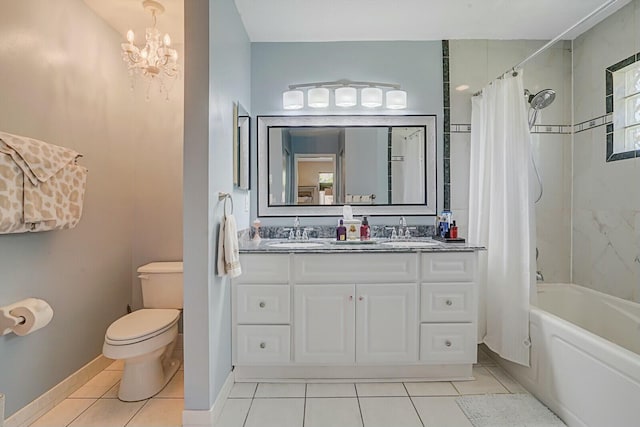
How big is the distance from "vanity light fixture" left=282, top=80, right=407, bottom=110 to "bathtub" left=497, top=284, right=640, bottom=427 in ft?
5.91

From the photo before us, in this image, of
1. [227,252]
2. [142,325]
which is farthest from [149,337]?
[227,252]

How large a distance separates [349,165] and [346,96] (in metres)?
0.55

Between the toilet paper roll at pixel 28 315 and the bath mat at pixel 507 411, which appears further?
the bath mat at pixel 507 411

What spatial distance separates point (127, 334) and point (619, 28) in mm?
3704

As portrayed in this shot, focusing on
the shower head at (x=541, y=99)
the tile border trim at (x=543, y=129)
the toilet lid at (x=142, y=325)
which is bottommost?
the toilet lid at (x=142, y=325)

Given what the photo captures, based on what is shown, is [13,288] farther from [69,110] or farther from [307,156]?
[307,156]

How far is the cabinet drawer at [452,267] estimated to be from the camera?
7.18 ft

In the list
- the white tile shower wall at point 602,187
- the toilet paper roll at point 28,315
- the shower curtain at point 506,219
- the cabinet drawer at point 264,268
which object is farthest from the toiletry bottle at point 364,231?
the toilet paper roll at point 28,315

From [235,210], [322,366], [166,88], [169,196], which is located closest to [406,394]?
[322,366]

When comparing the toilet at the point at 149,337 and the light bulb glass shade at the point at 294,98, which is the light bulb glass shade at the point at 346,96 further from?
the toilet at the point at 149,337

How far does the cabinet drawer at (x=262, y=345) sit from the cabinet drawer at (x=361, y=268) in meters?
0.41

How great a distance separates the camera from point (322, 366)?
7.26ft

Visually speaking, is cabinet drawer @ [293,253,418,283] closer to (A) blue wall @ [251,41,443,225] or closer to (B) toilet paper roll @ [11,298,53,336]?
(A) blue wall @ [251,41,443,225]

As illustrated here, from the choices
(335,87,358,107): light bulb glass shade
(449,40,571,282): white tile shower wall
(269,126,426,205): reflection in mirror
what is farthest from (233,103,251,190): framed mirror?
(449,40,571,282): white tile shower wall
